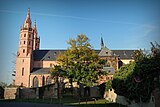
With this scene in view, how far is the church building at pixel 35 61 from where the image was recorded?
51.4 meters

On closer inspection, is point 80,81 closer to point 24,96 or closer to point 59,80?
point 59,80

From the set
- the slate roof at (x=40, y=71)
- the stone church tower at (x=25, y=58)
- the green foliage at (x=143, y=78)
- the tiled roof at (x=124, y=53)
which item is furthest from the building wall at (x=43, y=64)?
the green foliage at (x=143, y=78)

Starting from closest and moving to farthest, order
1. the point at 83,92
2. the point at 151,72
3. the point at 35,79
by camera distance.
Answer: the point at 151,72 → the point at 83,92 → the point at 35,79

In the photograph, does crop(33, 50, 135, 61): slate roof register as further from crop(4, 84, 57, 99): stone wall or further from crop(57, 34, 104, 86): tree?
crop(57, 34, 104, 86): tree

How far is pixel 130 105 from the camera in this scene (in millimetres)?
18219

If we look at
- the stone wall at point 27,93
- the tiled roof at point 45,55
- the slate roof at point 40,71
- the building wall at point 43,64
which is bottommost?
the stone wall at point 27,93

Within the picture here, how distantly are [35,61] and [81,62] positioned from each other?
28.1 metres

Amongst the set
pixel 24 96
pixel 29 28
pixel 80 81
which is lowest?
pixel 24 96

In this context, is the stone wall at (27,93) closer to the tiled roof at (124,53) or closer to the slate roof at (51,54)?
the slate roof at (51,54)

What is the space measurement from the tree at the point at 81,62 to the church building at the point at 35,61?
16.8m

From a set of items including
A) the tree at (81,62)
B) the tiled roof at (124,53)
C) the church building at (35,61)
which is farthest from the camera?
the tiled roof at (124,53)

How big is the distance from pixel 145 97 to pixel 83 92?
2456 centimetres

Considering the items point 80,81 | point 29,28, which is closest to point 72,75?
point 80,81

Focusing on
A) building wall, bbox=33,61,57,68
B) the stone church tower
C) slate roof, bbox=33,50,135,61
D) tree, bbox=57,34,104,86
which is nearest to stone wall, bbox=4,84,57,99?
tree, bbox=57,34,104,86
